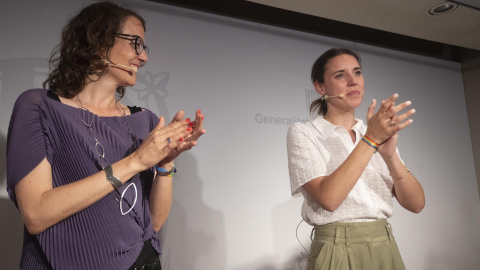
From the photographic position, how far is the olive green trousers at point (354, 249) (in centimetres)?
129

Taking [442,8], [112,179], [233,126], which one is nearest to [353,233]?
[112,179]

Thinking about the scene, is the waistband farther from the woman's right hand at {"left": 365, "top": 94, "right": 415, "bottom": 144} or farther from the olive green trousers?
the woman's right hand at {"left": 365, "top": 94, "right": 415, "bottom": 144}

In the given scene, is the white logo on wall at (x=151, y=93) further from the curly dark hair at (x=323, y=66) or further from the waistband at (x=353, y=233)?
the waistband at (x=353, y=233)

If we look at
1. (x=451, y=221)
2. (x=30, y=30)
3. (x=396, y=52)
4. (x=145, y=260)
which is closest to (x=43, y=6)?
(x=30, y=30)

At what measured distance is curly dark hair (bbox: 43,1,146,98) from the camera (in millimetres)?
1215

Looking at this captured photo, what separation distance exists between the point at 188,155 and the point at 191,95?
418 millimetres

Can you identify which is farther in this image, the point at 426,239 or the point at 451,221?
the point at 451,221

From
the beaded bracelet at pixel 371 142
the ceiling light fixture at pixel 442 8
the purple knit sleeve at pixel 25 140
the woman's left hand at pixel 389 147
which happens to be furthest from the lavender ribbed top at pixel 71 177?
the ceiling light fixture at pixel 442 8

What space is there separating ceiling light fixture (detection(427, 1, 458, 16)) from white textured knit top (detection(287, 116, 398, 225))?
1.84 m

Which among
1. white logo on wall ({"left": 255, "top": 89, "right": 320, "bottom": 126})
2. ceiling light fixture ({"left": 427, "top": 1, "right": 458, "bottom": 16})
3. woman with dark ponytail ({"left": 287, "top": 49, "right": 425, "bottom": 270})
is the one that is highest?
ceiling light fixture ({"left": 427, "top": 1, "right": 458, "bottom": 16})

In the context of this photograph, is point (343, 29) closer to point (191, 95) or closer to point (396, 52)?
point (396, 52)

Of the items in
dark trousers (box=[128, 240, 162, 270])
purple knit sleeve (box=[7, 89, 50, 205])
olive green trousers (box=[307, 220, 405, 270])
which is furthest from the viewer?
olive green trousers (box=[307, 220, 405, 270])

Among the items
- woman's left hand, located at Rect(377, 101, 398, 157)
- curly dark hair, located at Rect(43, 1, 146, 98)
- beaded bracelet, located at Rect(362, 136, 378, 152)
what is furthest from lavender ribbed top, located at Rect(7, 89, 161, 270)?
woman's left hand, located at Rect(377, 101, 398, 157)

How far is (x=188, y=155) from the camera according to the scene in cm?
235
